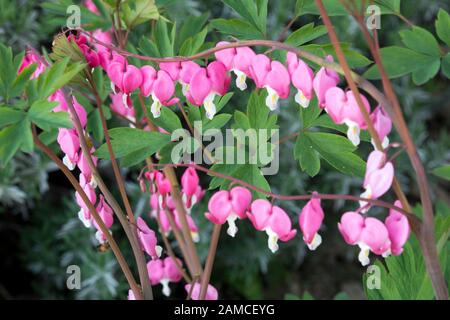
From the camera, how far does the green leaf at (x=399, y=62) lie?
93 cm

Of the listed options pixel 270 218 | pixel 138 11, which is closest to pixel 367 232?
pixel 270 218

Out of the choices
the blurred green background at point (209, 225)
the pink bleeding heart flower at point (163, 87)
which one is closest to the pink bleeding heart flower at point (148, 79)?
the pink bleeding heart flower at point (163, 87)

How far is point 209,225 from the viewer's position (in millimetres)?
2205

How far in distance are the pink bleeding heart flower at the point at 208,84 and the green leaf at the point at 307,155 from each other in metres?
0.16

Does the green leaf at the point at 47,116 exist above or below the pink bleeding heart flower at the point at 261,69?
below

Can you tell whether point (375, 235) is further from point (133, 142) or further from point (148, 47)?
point (148, 47)

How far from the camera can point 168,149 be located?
43.8 inches

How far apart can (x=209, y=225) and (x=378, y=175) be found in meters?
1.45

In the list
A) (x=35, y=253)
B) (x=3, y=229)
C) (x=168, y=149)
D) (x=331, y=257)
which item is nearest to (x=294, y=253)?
(x=331, y=257)

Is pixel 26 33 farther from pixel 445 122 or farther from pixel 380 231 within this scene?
pixel 445 122

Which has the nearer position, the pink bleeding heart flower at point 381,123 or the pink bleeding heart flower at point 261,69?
the pink bleeding heart flower at point 381,123

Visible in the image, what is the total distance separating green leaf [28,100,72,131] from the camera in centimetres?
85

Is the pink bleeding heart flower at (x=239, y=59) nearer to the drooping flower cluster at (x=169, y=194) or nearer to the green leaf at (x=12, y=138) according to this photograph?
the drooping flower cluster at (x=169, y=194)

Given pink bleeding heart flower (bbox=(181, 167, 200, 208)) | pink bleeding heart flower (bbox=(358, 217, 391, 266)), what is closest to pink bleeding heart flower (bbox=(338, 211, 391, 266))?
pink bleeding heart flower (bbox=(358, 217, 391, 266))
